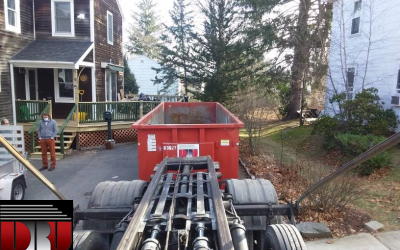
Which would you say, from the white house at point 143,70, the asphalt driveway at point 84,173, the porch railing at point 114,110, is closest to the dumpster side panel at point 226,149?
the asphalt driveway at point 84,173

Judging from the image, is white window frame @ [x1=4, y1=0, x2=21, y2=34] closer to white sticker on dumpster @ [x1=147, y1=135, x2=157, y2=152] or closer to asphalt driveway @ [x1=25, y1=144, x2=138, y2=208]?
asphalt driveway @ [x1=25, y1=144, x2=138, y2=208]

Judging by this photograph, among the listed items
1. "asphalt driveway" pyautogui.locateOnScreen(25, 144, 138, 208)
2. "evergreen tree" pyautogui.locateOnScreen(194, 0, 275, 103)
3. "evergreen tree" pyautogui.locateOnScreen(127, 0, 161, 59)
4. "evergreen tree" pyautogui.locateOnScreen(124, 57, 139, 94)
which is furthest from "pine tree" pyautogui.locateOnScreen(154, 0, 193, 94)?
"evergreen tree" pyautogui.locateOnScreen(127, 0, 161, 59)

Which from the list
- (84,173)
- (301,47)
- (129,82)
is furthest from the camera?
(129,82)

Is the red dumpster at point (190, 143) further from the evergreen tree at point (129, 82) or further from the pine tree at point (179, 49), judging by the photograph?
the evergreen tree at point (129, 82)

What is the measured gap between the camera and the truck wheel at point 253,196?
3.68m

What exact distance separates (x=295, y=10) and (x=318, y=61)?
3289mm

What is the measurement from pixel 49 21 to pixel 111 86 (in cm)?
502

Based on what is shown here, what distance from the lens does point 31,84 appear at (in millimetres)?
14789

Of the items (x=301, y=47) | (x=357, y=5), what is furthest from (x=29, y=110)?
(x=357, y=5)

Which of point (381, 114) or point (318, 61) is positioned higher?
point (318, 61)

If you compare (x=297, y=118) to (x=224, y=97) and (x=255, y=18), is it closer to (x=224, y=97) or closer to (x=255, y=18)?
(x=224, y=97)

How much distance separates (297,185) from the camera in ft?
21.9

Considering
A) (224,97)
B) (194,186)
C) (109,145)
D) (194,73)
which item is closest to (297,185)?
(194,186)

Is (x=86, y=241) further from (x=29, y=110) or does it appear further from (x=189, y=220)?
(x=29, y=110)
